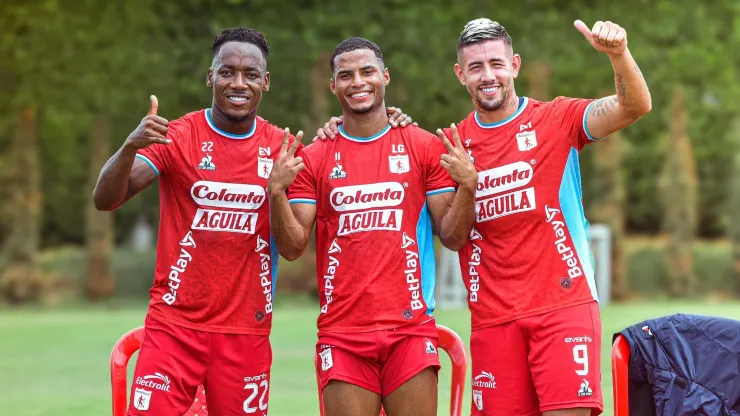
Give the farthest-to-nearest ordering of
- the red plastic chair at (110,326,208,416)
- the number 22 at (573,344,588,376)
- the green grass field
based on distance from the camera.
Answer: the green grass field → the red plastic chair at (110,326,208,416) → the number 22 at (573,344,588,376)

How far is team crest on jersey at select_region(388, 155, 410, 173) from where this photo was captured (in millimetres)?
5996

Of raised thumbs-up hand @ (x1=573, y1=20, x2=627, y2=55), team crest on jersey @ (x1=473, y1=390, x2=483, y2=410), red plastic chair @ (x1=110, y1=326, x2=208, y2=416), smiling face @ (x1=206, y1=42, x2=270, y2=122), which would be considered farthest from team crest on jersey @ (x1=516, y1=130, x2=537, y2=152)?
red plastic chair @ (x1=110, y1=326, x2=208, y2=416)

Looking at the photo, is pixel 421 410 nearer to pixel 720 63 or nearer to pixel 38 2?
pixel 38 2

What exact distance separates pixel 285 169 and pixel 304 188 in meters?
0.25

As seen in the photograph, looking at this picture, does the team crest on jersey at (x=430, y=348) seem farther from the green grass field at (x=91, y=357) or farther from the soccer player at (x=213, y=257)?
the green grass field at (x=91, y=357)

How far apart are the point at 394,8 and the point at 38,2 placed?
343 inches

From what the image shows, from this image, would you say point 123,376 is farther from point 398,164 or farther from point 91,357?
point 91,357

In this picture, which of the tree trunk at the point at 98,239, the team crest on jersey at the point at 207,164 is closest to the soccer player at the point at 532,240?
the team crest on jersey at the point at 207,164

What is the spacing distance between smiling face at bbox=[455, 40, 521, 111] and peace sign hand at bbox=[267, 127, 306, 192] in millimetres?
1037

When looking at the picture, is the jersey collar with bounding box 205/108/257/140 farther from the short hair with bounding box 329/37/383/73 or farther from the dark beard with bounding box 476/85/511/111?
the dark beard with bounding box 476/85/511/111

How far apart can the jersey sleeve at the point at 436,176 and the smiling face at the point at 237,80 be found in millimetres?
1040

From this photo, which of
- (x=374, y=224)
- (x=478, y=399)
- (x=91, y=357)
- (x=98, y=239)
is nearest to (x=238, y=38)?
(x=374, y=224)

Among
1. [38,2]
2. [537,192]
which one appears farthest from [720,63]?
[537,192]

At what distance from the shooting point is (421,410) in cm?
580
